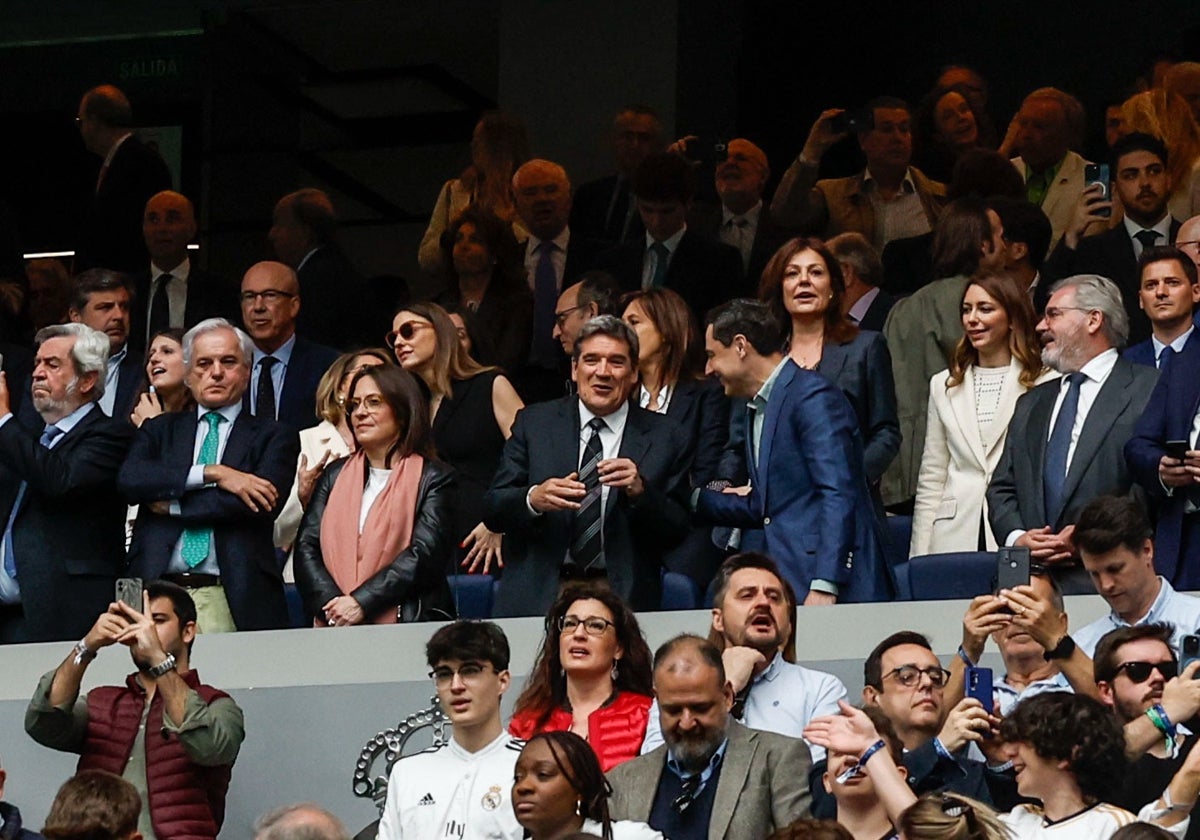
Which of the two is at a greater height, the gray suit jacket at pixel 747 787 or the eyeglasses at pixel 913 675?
the eyeglasses at pixel 913 675

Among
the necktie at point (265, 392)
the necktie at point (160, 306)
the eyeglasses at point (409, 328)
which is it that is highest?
the necktie at point (160, 306)

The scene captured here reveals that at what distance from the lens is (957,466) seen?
33.6 ft

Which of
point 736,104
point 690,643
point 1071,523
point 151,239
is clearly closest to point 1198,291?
point 1071,523

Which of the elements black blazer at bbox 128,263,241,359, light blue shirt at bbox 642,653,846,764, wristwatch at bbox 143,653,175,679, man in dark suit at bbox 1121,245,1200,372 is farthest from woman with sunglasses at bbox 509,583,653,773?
black blazer at bbox 128,263,241,359

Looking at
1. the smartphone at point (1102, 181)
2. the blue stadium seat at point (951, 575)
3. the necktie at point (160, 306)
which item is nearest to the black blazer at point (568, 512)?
the blue stadium seat at point (951, 575)

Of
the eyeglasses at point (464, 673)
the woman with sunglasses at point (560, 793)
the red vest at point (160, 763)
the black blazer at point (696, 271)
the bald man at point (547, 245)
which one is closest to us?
the woman with sunglasses at point (560, 793)

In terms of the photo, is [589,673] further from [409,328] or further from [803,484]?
[409,328]

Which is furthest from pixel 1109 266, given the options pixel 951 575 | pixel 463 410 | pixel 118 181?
pixel 118 181

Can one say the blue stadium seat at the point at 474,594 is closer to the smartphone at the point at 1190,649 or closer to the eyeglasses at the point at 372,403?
the eyeglasses at the point at 372,403

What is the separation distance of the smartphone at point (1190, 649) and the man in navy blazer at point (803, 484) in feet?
5.68

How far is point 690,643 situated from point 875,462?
8.36ft

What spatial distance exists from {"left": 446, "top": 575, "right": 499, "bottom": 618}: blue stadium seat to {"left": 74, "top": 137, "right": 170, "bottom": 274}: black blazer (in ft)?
14.7

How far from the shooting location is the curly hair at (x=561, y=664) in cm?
839

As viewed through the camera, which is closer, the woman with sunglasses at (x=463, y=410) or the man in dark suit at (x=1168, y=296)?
the man in dark suit at (x=1168, y=296)
